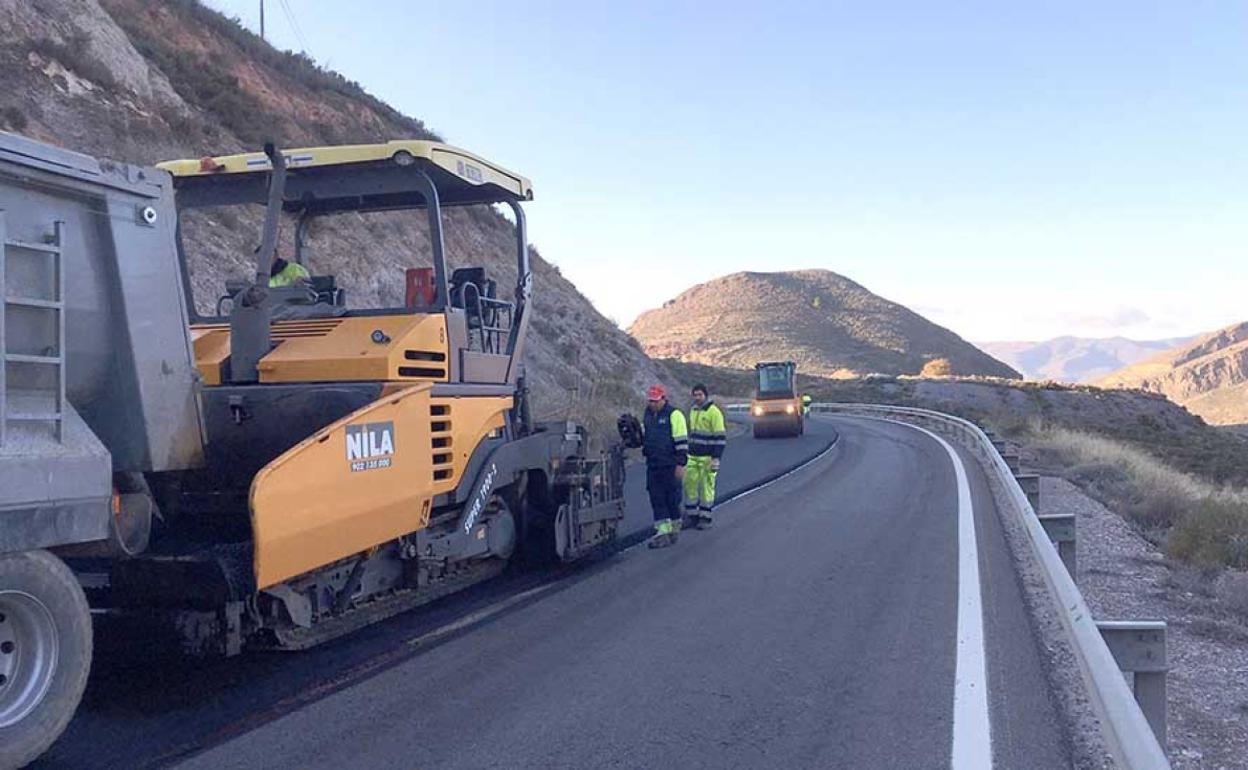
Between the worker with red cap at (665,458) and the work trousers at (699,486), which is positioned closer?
the worker with red cap at (665,458)

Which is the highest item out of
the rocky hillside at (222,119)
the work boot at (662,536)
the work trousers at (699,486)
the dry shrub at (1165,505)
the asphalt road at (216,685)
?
the rocky hillside at (222,119)

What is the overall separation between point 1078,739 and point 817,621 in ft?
8.28

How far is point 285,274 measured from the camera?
7.86m

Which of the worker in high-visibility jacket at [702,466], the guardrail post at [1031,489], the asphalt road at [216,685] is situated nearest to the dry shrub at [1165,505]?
the guardrail post at [1031,489]

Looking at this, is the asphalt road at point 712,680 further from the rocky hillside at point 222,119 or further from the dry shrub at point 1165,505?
the rocky hillside at point 222,119

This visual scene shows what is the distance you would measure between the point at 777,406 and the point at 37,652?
27365mm

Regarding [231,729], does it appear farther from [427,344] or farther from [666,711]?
[427,344]

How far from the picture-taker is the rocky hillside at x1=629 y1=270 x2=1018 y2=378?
10906 centimetres

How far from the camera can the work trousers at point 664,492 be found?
11.6m

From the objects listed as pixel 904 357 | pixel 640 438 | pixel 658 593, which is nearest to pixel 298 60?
pixel 640 438

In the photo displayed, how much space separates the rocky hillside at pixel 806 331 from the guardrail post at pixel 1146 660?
92.8 metres

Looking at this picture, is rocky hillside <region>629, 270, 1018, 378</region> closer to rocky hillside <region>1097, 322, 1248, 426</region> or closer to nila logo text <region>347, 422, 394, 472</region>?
rocky hillside <region>1097, 322, 1248, 426</region>

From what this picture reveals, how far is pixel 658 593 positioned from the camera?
8.76 metres

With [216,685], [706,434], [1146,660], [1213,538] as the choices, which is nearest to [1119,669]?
[1146,660]
